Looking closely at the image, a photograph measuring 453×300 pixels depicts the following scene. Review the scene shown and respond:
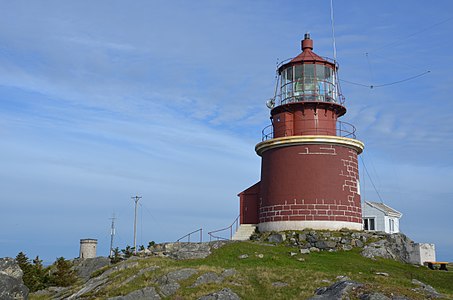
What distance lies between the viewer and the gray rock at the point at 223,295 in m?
18.4

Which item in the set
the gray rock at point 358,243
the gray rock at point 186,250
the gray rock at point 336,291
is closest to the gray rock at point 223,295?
the gray rock at point 336,291

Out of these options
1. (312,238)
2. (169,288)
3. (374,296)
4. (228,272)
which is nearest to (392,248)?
(312,238)

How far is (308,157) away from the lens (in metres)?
32.3

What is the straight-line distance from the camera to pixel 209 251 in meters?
27.6

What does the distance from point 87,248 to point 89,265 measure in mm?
13229

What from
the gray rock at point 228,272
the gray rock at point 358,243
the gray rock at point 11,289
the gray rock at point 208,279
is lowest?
the gray rock at point 11,289

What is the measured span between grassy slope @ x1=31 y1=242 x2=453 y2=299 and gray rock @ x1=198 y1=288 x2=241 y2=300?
1.04 ft

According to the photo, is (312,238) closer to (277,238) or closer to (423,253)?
(277,238)

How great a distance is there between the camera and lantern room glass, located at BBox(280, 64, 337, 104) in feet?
110

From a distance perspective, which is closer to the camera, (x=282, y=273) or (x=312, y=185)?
(x=282, y=273)

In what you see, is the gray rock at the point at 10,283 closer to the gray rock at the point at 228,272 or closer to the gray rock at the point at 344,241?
Answer: the gray rock at the point at 228,272

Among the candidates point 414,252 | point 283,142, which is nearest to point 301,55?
point 283,142

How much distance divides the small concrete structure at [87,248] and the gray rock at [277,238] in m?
25.9

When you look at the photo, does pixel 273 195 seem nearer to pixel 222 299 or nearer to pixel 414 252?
pixel 414 252
